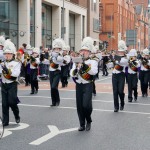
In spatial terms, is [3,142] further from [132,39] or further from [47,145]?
[132,39]

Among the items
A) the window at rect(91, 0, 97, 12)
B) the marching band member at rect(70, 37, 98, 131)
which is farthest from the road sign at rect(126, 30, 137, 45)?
the window at rect(91, 0, 97, 12)

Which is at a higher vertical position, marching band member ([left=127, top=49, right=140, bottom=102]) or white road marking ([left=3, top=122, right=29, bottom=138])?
marching band member ([left=127, top=49, right=140, bottom=102])

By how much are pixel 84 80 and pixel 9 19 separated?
92.1ft

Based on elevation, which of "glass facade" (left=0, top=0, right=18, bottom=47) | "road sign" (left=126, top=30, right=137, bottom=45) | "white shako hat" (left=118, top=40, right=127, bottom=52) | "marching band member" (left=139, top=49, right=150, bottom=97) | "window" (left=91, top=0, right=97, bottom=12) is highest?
"window" (left=91, top=0, right=97, bottom=12)

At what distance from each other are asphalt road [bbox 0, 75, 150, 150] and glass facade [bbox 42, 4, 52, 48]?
102 ft

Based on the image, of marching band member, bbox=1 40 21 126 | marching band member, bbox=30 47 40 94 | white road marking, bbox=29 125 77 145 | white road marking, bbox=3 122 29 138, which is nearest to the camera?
white road marking, bbox=29 125 77 145

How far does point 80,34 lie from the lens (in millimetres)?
56062

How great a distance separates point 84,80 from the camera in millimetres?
9555

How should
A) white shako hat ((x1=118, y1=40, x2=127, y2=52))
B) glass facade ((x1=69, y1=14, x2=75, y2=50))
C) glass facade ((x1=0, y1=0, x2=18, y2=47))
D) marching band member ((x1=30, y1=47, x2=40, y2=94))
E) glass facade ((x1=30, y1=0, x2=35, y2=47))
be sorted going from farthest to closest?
glass facade ((x1=69, y1=14, x2=75, y2=50)) < glass facade ((x1=30, y1=0, x2=35, y2=47)) < glass facade ((x1=0, y1=0, x2=18, y2=47)) < marching band member ((x1=30, y1=47, x2=40, y2=94)) < white shako hat ((x1=118, y1=40, x2=127, y2=52))

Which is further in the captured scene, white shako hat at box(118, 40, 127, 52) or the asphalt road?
white shako hat at box(118, 40, 127, 52)

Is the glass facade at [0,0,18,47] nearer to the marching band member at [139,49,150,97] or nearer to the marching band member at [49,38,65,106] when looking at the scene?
the marching band member at [139,49,150,97]

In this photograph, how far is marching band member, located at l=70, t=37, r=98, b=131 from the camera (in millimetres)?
9438

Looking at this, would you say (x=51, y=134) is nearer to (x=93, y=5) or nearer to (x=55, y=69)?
(x=55, y=69)

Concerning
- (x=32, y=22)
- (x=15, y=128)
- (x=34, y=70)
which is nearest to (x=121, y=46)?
(x=15, y=128)
